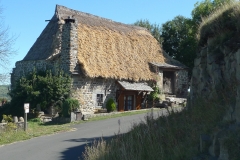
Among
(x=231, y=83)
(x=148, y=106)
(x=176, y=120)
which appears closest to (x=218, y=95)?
(x=231, y=83)

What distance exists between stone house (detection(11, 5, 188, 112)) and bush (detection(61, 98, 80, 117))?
70.7 inches

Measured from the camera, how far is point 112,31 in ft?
100

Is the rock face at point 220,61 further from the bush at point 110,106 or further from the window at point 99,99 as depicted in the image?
the window at point 99,99

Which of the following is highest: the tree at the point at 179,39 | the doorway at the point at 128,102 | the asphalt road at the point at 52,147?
the tree at the point at 179,39

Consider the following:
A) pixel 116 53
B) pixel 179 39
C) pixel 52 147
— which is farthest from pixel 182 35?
pixel 52 147

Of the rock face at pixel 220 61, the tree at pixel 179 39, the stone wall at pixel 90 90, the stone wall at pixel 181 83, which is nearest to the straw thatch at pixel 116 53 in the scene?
the stone wall at pixel 90 90

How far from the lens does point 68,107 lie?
22.8m

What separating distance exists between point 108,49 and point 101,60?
1.95 meters

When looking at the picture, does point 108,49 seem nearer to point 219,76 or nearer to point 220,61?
point 220,61

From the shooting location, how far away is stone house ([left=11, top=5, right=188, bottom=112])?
25359mm

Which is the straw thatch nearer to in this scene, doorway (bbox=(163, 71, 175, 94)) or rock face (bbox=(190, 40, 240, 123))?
doorway (bbox=(163, 71, 175, 94))

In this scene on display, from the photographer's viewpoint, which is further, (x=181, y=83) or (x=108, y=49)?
(x=181, y=83)

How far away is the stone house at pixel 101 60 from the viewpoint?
2536 centimetres

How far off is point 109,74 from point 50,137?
37.6 ft
